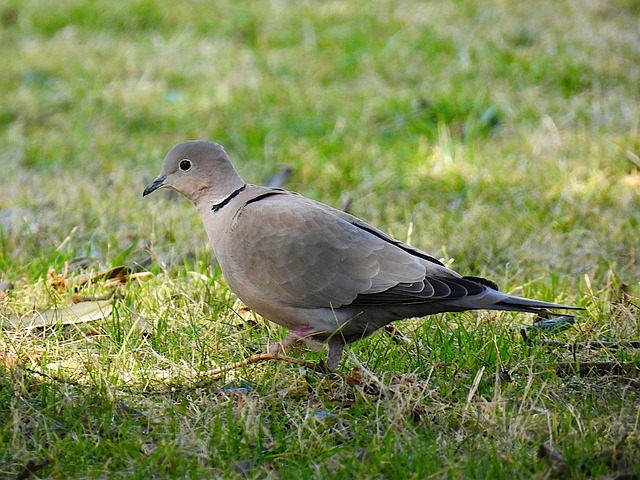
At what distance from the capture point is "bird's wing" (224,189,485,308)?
3000 mm

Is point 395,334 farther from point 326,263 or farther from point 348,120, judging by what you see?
point 348,120

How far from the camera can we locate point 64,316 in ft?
11.3

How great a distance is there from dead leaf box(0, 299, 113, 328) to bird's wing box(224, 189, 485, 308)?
0.63 meters

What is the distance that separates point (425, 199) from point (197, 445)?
284cm

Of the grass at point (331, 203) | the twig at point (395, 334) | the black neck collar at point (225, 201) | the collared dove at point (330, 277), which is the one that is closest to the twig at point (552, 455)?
the grass at point (331, 203)

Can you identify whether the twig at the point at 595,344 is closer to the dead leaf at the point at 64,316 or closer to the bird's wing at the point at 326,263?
the bird's wing at the point at 326,263

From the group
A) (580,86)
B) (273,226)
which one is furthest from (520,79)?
(273,226)

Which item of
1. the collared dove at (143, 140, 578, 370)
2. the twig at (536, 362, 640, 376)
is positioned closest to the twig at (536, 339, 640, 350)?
the twig at (536, 362, 640, 376)

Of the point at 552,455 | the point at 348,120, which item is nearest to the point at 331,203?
the point at 348,120

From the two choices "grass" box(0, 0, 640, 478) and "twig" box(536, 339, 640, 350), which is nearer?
"grass" box(0, 0, 640, 478)

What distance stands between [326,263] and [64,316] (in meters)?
1.04

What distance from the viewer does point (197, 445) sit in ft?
8.55

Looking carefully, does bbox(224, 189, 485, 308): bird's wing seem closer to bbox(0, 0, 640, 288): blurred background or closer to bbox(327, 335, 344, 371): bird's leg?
bbox(327, 335, 344, 371): bird's leg

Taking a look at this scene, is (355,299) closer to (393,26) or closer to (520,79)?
(520,79)
